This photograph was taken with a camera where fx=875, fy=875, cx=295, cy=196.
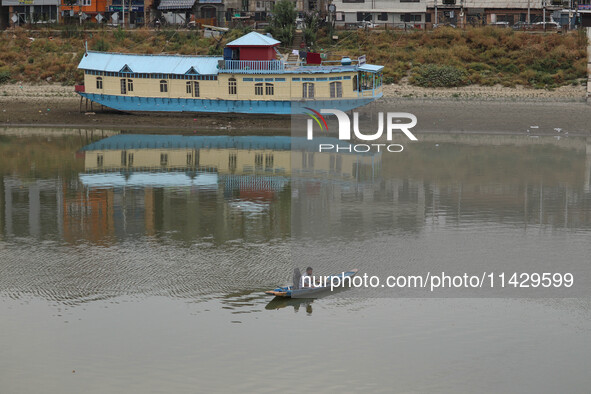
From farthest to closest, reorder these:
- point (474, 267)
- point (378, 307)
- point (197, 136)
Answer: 1. point (197, 136)
2. point (474, 267)
3. point (378, 307)

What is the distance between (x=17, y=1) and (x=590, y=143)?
182 feet

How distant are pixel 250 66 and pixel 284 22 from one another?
17.0 meters

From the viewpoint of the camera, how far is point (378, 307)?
76.4 feet

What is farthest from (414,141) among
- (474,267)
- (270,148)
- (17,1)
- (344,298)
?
(17,1)

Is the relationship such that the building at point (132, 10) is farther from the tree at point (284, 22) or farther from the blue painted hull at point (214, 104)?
the blue painted hull at point (214, 104)

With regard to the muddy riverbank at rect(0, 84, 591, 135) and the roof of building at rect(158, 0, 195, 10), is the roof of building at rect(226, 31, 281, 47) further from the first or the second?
the roof of building at rect(158, 0, 195, 10)

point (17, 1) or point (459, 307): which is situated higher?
point (17, 1)

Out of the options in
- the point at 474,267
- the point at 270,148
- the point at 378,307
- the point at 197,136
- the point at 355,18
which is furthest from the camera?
the point at 355,18

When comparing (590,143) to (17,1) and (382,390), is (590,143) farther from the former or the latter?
(17,1)

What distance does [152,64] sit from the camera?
182ft

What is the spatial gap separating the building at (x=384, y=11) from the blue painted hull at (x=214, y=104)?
2483 cm

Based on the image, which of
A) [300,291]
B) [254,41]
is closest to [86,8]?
[254,41]

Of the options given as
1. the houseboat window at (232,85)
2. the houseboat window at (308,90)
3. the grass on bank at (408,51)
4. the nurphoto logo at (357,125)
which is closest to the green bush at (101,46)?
the grass on bank at (408,51)

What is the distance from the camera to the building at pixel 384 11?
76.9 m
